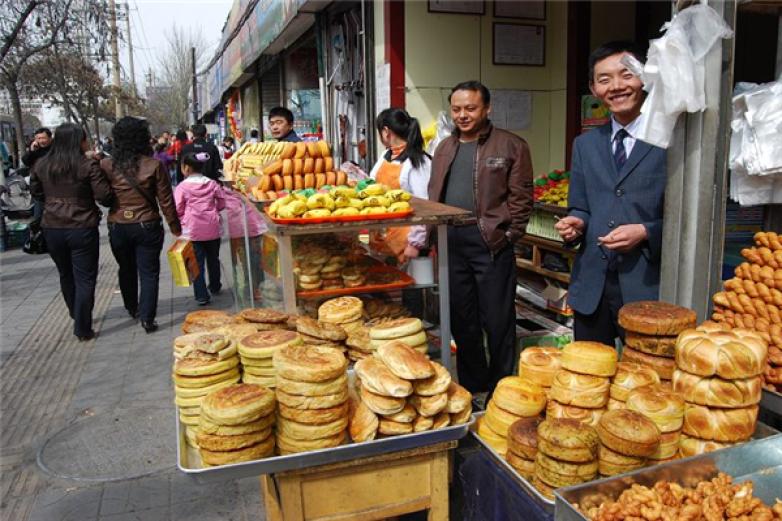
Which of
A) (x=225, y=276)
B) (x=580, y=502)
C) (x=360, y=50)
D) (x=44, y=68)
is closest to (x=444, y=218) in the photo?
(x=580, y=502)

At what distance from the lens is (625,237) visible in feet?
9.05

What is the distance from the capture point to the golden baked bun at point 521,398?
216 centimetres

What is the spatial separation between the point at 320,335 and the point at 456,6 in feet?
16.1

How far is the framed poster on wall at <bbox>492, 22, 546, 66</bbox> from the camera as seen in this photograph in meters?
6.48

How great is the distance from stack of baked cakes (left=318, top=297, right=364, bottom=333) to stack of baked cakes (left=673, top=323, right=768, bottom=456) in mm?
1469

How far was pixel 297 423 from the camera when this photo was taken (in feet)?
6.54

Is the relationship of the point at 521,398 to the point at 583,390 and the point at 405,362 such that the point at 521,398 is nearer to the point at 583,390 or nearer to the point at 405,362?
the point at 583,390

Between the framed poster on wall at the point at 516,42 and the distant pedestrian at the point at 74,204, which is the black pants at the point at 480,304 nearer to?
the framed poster on wall at the point at 516,42

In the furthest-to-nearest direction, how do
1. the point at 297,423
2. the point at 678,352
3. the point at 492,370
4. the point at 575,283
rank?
1. the point at 492,370
2. the point at 575,283
3. the point at 678,352
4. the point at 297,423

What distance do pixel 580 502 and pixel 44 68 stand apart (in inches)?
1051

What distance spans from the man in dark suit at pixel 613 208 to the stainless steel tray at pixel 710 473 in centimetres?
103

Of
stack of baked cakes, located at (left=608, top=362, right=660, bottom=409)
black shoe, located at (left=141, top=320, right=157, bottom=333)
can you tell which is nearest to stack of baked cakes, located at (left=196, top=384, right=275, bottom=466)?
stack of baked cakes, located at (left=608, top=362, right=660, bottom=409)

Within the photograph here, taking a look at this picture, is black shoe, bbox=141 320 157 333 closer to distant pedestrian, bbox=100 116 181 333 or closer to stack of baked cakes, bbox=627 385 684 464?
distant pedestrian, bbox=100 116 181 333

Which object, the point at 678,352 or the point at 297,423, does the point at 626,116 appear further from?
the point at 297,423
